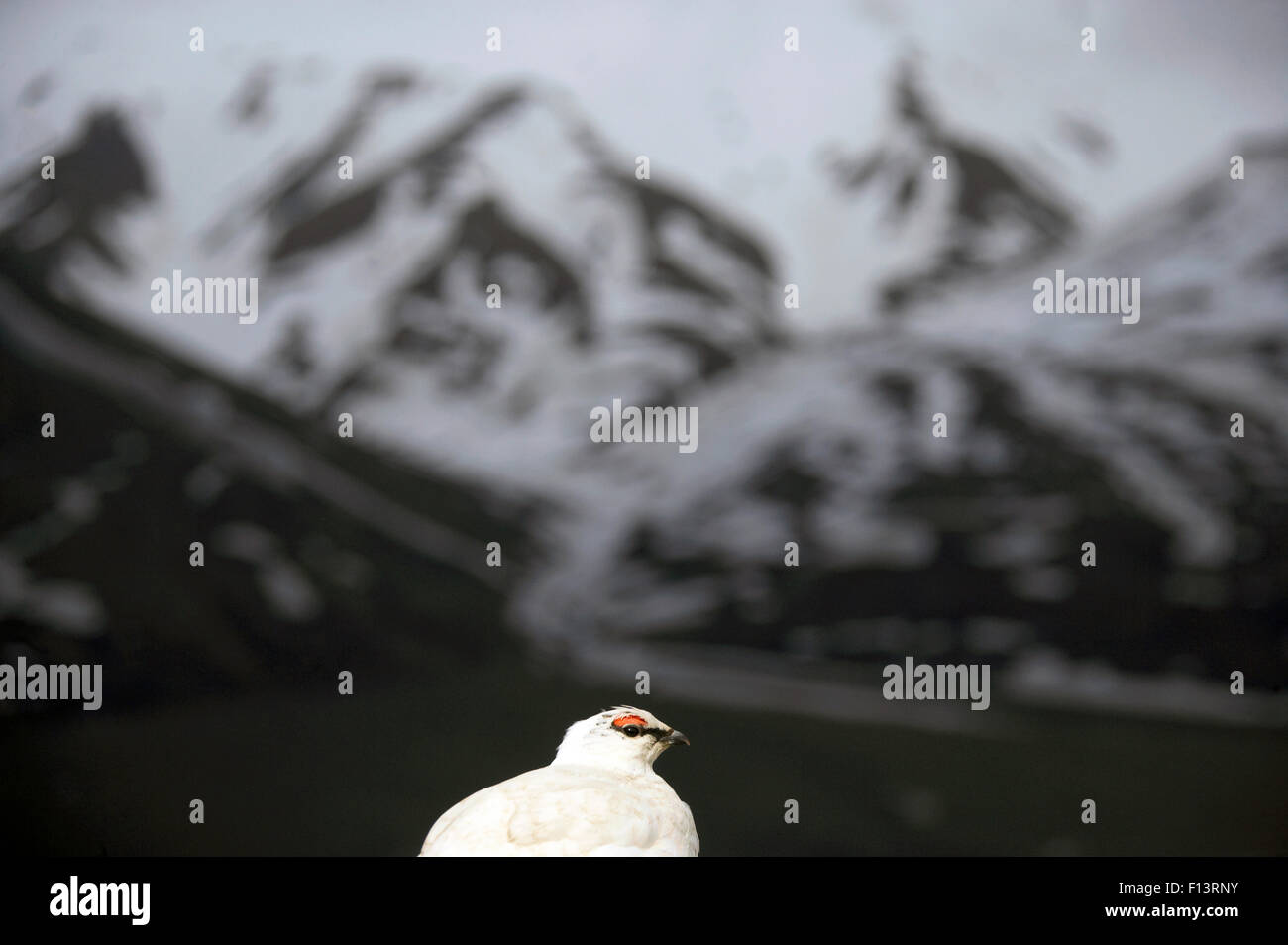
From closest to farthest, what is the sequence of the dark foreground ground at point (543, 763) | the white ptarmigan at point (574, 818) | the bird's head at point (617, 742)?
the white ptarmigan at point (574, 818)
the bird's head at point (617, 742)
the dark foreground ground at point (543, 763)

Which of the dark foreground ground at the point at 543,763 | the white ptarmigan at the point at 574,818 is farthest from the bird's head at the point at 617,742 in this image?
the dark foreground ground at the point at 543,763

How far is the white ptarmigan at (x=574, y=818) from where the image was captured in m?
2.36

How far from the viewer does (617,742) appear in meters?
2.70

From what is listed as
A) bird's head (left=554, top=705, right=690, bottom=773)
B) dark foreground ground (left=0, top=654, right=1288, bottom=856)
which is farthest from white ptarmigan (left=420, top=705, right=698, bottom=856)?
dark foreground ground (left=0, top=654, right=1288, bottom=856)

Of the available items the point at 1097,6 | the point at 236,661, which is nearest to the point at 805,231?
the point at 1097,6

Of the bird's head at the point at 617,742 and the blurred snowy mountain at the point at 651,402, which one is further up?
the blurred snowy mountain at the point at 651,402

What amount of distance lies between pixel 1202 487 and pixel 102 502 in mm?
3596

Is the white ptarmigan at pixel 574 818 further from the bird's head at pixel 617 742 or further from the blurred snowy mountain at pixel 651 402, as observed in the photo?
the blurred snowy mountain at pixel 651 402

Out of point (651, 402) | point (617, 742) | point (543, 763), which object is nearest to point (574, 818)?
point (617, 742)

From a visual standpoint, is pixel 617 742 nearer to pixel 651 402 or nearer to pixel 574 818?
pixel 574 818

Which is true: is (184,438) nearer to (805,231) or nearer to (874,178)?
(805,231)

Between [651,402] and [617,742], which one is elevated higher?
[651,402]

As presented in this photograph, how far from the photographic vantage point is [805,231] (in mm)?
3725

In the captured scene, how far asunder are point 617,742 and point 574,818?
1.12 ft
